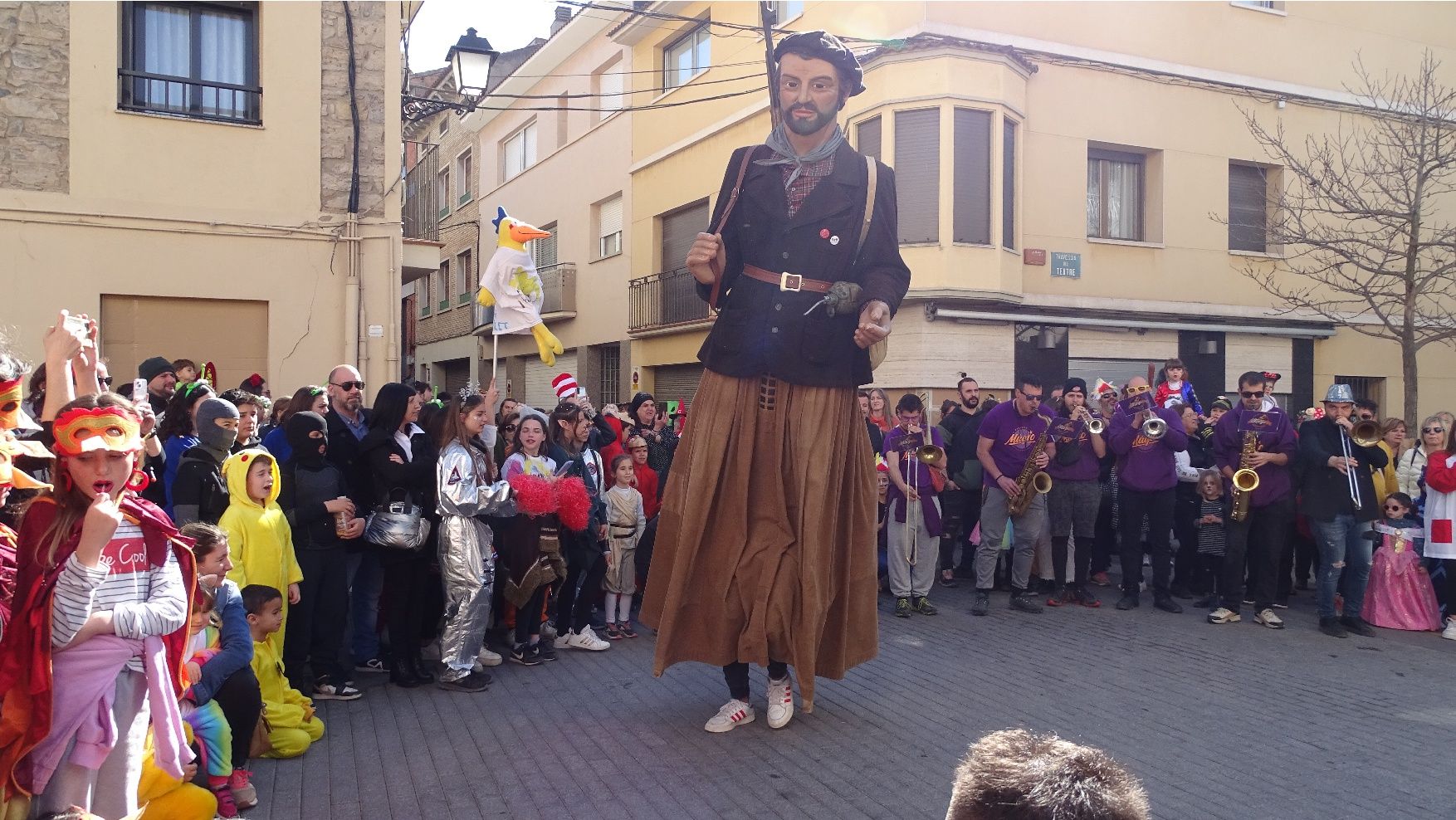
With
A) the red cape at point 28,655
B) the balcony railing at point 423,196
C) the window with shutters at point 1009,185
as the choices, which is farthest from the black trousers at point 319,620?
the balcony railing at point 423,196

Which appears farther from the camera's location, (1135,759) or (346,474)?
(346,474)

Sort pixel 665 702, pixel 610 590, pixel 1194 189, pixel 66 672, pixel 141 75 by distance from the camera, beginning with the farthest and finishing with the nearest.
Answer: pixel 1194 189 → pixel 141 75 → pixel 610 590 → pixel 665 702 → pixel 66 672

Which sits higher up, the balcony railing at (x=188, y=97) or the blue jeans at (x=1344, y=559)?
the balcony railing at (x=188, y=97)

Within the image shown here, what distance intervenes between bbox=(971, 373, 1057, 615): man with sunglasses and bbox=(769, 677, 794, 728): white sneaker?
367 cm

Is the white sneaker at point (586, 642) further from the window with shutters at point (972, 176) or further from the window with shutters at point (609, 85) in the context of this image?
the window with shutters at point (609, 85)

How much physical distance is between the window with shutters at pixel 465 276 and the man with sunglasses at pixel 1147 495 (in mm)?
21696

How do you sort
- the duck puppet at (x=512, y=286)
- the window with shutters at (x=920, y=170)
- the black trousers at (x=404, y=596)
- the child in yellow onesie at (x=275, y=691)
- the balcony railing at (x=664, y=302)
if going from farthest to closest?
the balcony railing at (x=664, y=302)
the window with shutters at (x=920, y=170)
the duck puppet at (x=512, y=286)
the black trousers at (x=404, y=596)
the child in yellow onesie at (x=275, y=691)

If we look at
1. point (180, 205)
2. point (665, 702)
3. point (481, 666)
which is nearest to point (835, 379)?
point (665, 702)

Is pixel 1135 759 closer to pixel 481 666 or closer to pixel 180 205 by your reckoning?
pixel 481 666

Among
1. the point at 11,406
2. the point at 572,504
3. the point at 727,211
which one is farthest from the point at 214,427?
the point at 727,211

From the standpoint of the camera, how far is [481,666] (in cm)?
607

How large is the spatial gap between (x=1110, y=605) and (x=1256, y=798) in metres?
4.48

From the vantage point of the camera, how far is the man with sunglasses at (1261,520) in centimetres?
790

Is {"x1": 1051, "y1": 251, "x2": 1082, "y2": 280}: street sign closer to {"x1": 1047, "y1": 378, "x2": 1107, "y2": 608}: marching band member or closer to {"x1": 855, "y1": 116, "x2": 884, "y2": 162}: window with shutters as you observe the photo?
{"x1": 855, "y1": 116, "x2": 884, "y2": 162}: window with shutters
